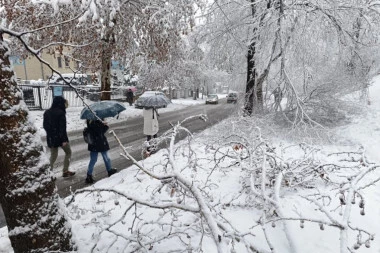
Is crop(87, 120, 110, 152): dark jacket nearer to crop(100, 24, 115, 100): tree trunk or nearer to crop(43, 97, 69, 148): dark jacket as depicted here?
crop(43, 97, 69, 148): dark jacket

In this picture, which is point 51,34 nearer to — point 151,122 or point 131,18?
point 131,18

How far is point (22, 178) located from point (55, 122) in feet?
12.8

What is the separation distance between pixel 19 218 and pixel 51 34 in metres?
9.50

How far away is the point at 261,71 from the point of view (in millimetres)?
10523

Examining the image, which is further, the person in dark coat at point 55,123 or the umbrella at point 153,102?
the umbrella at point 153,102

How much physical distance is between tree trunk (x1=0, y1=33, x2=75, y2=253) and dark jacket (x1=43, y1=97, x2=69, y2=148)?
3.74 m

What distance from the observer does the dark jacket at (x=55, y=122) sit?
5.71 metres

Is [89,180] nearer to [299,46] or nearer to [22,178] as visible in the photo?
[22,178]

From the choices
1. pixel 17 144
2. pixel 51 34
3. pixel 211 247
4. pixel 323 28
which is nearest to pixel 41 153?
pixel 17 144

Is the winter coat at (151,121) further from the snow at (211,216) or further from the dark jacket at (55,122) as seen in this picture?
the dark jacket at (55,122)

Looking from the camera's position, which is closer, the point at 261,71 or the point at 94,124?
the point at 94,124

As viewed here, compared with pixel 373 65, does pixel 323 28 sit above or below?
above

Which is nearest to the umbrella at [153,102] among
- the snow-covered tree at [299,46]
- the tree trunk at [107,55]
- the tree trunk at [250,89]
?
the snow-covered tree at [299,46]

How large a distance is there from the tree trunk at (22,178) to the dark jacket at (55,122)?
12.3 feet
